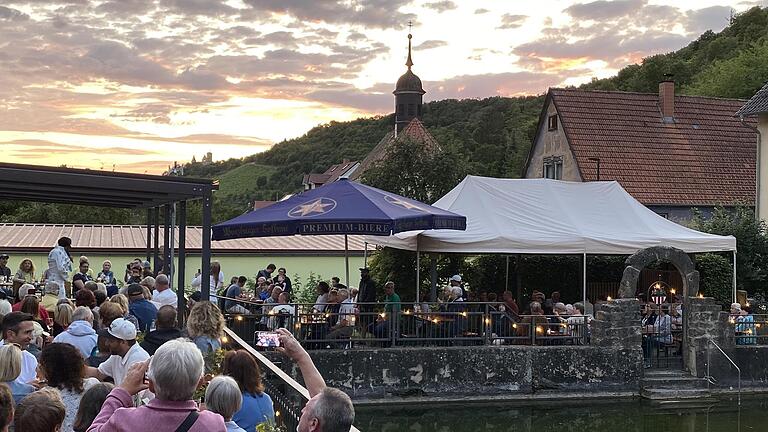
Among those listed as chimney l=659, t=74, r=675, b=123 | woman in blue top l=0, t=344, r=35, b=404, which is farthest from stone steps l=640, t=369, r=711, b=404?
chimney l=659, t=74, r=675, b=123

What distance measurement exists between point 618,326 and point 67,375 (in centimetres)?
1399

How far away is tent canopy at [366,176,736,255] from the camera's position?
19.0m

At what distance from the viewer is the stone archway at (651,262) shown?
18370mm

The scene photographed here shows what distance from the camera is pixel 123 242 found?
29.7 m

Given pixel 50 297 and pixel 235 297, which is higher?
pixel 50 297

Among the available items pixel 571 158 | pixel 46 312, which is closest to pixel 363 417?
pixel 46 312

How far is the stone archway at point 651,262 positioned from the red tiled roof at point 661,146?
14952 mm

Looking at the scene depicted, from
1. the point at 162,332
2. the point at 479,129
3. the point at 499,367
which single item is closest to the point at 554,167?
the point at 499,367

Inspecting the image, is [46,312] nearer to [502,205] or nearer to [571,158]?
[502,205]

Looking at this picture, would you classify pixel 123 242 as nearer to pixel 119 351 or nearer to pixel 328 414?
pixel 119 351

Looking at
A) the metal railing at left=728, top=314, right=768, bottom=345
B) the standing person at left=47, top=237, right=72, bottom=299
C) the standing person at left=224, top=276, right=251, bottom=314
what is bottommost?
the metal railing at left=728, top=314, right=768, bottom=345

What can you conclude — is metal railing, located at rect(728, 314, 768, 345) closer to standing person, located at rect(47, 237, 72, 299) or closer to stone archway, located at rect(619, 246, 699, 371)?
stone archway, located at rect(619, 246, 699, 371)

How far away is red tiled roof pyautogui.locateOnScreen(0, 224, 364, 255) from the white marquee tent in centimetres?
1039

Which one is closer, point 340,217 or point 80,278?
point 340,217
